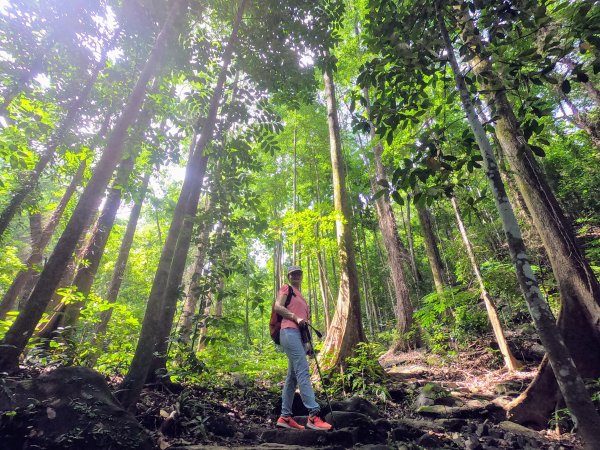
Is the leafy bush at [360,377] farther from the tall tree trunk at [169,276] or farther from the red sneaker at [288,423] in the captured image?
the tall tree trunk at [169,276]

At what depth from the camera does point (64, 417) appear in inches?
114

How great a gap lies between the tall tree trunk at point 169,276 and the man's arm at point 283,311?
5.07 feet

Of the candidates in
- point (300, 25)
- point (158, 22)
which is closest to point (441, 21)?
point (300, 25)

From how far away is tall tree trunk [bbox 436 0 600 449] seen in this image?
102 inches

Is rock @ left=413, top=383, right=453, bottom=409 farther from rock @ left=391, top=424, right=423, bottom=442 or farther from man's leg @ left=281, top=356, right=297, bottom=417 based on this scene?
man's leg @ left=281, top=356, right=297, bottom=417

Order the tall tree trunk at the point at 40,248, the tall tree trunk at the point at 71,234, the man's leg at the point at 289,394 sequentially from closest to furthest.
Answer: the tall tree trunk at the point at 71,234, the man's leg at the point at 289,394, the tall tree trunk at the point at 40,248

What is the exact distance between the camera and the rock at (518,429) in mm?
4207

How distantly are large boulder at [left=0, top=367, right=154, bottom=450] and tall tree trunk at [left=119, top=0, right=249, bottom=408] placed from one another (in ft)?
1.64

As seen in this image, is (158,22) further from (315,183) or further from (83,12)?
(315,183)

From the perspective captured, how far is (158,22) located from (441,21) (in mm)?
5753

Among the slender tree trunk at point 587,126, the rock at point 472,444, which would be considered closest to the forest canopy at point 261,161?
the rock at point 472,444

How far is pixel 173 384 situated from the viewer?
16.8 ft

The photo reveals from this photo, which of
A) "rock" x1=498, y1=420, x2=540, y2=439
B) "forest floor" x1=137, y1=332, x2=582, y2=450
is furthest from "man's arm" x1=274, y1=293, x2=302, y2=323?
A: "rock" x1=498, y1=420, x2=540, y2=439

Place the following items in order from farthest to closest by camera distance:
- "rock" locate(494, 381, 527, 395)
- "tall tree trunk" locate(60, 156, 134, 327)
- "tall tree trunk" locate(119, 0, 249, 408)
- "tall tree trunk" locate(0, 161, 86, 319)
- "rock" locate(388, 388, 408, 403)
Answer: "tall tree trunk" locate(0, 161, 86, 319), "tall tree trunk" locate(60, 156, 134, 327), "rock" locate(388, 388, 408, 403), "rock" locate(494, 381, 527, 395), "tall tree trunk" locate(119, 0, 249, 408)
